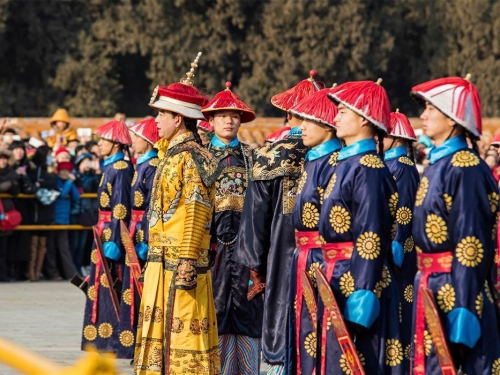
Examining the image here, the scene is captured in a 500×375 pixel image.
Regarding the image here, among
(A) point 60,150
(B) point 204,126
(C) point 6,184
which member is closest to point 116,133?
(B) point 204,126

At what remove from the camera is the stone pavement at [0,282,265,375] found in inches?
439

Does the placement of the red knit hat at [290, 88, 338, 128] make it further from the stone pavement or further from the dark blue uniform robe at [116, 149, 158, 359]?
the stone pavement

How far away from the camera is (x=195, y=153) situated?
25.5ft

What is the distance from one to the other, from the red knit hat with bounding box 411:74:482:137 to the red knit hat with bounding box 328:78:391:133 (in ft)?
2.00

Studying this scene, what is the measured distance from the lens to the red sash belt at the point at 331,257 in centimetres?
661

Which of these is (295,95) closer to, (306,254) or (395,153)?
(395,153)

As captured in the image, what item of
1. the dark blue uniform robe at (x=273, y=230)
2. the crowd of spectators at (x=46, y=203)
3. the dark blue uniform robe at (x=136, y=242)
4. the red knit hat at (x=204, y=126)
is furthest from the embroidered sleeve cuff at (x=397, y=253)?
the crowd of spectators at (x=46, y=203)

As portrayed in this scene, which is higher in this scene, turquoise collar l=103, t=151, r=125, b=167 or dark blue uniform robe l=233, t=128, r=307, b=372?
turquoise collar l=103, t=151, r=125, b=167

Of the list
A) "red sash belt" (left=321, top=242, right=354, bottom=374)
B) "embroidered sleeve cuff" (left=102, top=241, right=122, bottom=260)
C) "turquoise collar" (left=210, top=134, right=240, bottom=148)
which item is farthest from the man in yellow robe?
"embroidered sleeve cuff" (left=102, top=241, right=122, bottom=260)

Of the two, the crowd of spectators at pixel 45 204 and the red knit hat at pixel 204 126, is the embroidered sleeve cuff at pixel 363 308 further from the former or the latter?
the crowd of spectators at pixel 45 204

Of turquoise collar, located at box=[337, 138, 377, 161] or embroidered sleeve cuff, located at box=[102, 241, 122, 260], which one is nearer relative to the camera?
turquoise collar, located at box=[337, 138, 377, 161]

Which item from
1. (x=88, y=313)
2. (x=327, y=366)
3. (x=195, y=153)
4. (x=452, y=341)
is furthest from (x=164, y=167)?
(x=88, y=313)

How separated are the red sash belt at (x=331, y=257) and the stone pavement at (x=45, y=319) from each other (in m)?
3.74

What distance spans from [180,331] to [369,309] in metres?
1.65
